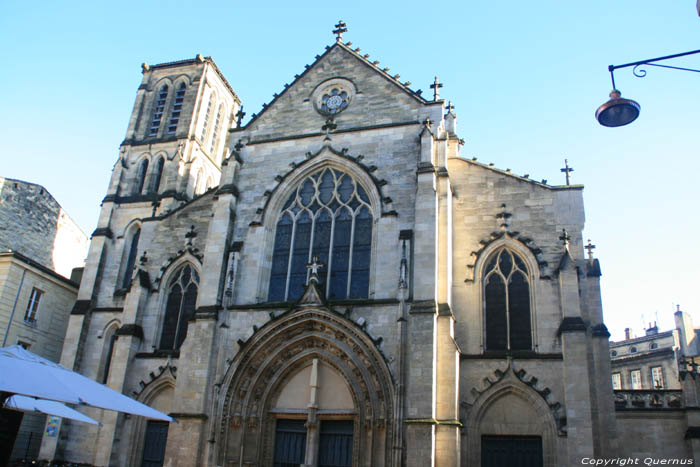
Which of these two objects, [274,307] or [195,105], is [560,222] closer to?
[274,307]

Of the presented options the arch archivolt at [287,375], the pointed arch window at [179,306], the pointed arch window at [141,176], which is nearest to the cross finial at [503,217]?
the arch archivolt at [287,375]

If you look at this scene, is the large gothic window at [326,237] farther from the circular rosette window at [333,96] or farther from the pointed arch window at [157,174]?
the pointed arch window at [157,174]

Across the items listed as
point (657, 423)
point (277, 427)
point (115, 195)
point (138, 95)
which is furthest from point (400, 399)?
point (138, 95)

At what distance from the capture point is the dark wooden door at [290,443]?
17.6m

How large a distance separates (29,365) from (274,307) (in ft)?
31.1

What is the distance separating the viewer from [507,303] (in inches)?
717

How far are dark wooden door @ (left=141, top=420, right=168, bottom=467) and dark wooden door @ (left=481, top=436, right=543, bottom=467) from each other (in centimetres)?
1017

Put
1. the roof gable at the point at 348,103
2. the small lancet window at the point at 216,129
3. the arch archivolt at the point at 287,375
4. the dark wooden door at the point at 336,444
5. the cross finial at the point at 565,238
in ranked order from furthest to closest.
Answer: the small lancet window at the point at 216,129
the roof gable at the point at 348,103
the cross finial at the point at 565,238
the dark wooden door at the point at 336,444
the arch archivolt at the point at 287,375

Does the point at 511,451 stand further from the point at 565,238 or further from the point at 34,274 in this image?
the point at 34,274

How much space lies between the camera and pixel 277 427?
18.2 metres

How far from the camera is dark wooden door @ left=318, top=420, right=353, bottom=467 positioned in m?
17.1

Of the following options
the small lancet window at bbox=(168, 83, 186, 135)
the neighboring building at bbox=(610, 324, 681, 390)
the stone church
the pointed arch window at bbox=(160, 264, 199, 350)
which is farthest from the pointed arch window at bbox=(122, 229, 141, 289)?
the neighboring building at bbox=(610, 324, 681, 390)

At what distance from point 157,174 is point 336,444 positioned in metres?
15.6

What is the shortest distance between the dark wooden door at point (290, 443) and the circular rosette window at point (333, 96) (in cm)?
1079
